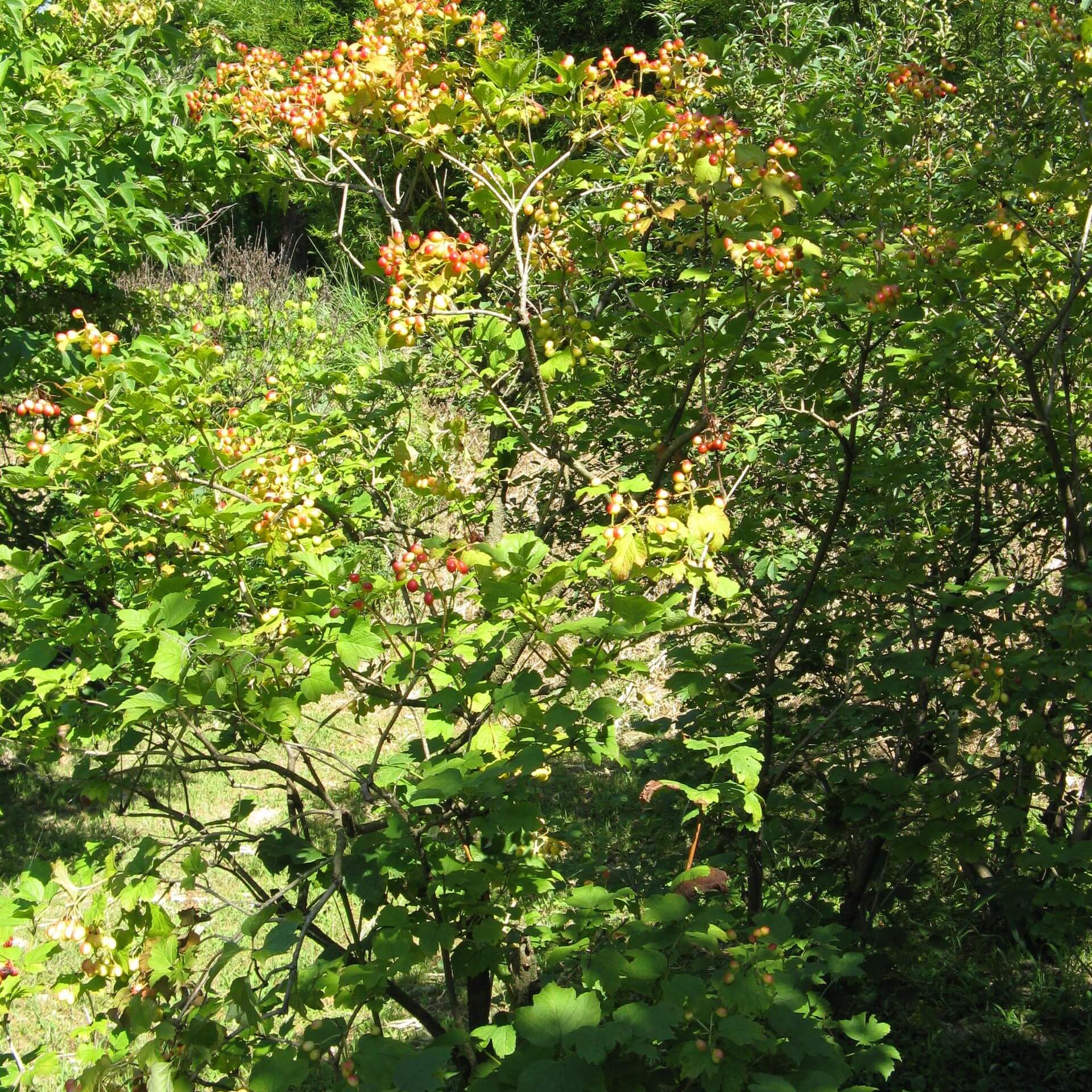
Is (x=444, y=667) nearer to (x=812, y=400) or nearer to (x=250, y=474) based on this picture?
(x=250, y=474)

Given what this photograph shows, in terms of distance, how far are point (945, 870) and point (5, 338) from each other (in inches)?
158

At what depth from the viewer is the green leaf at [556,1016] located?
58.9 inches

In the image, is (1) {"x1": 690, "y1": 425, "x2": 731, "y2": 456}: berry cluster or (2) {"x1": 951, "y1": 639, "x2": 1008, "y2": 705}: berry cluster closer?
(1) {"x1": 690, "y1": 425, "x2": 731, "y2": 456}: berry cluster

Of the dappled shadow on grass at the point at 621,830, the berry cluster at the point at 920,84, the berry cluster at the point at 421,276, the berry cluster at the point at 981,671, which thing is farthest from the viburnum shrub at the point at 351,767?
the berry cluster at the point at 920,84

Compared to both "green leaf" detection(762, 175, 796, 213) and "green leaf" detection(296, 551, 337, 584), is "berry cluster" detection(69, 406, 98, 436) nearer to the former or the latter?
"green leaf" detection(296, 551, 337, 584)

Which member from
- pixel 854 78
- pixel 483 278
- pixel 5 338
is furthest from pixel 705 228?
pixel 5 338

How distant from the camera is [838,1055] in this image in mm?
1749

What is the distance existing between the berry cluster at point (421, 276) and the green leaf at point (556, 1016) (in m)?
1.31

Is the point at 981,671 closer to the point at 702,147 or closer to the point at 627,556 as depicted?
the point at 627,556

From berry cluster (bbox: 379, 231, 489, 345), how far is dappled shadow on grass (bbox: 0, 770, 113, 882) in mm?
3451

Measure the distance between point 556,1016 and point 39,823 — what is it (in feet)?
15.7

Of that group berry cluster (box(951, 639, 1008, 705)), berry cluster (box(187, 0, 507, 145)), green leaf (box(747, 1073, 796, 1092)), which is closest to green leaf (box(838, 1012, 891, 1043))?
green leaf (box(747, 1073, 796, 1092))

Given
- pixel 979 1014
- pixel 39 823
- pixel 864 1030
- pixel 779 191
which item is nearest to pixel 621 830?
pixel 979 1014

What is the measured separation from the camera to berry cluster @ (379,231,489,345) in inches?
86.5
